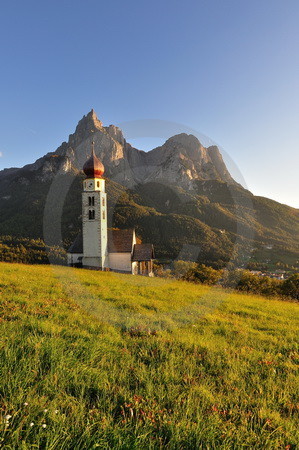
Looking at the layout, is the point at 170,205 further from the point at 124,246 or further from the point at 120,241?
the point at 124,246

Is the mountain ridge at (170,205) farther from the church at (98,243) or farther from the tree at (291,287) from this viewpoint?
the tree at (291,287)

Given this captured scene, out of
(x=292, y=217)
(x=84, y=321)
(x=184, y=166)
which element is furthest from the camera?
(x=184, y=166)

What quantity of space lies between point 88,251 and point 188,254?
232 feet

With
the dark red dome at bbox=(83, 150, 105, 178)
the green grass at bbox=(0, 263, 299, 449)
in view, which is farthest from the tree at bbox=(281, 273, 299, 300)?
the dark red dome at bbox=(83, 150, 105, 178)

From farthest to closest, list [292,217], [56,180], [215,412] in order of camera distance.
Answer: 1. [292,217]
2. [56,180]
3. [215,412]

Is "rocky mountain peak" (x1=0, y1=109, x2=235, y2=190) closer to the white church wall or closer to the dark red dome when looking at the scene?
the dark red dome

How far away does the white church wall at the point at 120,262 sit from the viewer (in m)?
38.2

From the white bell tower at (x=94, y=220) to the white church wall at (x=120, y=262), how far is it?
107cm

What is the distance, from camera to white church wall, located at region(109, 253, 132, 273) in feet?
125

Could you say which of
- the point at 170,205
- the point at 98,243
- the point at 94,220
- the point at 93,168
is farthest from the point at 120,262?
the point at 170,205

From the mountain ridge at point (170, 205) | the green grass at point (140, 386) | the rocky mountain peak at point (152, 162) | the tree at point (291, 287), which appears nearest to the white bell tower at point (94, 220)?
the tree at point (291, 287)

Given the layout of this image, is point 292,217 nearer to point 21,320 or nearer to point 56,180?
point 56,180

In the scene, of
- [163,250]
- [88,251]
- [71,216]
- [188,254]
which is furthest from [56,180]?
[88,251]

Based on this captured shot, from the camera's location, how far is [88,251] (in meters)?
38.1
